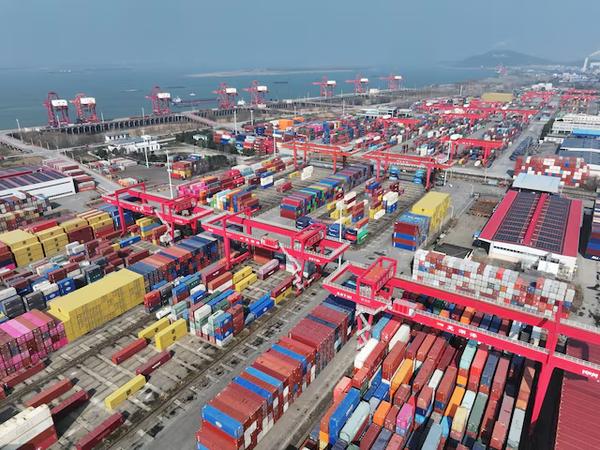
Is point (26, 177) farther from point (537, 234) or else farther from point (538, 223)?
point (538, 223)

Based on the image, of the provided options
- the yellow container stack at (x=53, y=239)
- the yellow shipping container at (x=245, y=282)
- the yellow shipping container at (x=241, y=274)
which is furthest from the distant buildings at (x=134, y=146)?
the yellow shipping container at (x=245, y=282)

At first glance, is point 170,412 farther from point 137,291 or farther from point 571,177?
point 571,177

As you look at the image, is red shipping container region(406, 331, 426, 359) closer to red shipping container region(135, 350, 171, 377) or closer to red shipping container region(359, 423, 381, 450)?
red shipping container region(359, 423, 381, 450)

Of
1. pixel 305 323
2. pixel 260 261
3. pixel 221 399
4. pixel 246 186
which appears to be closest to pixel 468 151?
pixel 246 186

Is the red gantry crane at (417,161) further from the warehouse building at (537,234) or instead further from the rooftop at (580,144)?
the rooftop at (580,144)

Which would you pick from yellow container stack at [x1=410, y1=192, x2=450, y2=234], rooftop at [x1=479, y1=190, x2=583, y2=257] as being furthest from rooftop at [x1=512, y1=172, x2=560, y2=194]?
yellow container stack at [x1=410, y1=192, x2=450, y2=234]

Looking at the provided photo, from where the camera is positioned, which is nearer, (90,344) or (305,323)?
(305,323)
